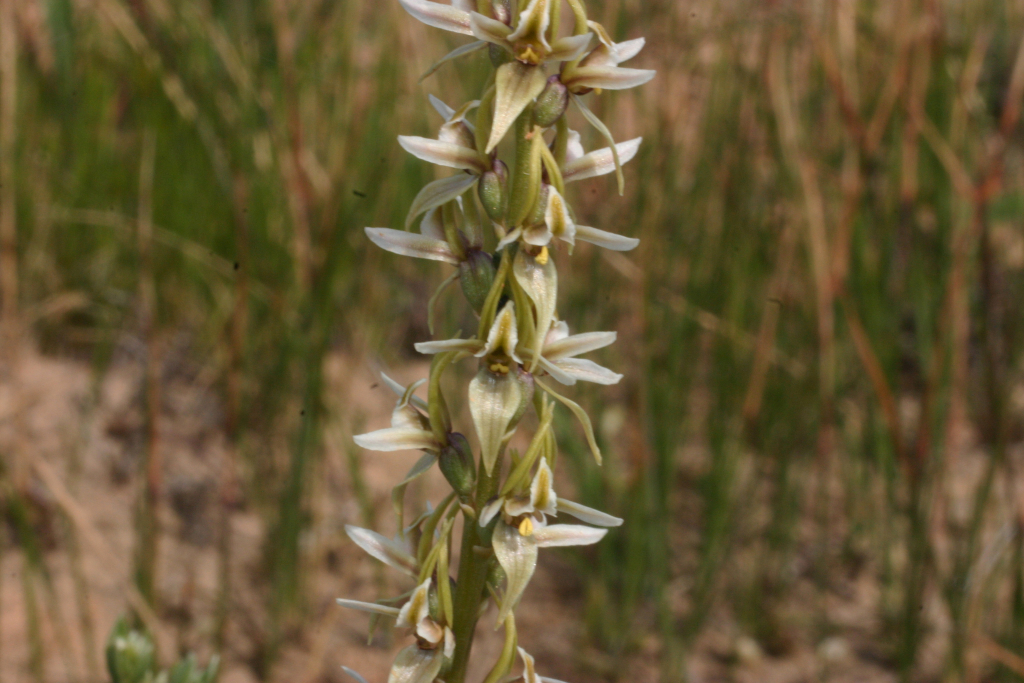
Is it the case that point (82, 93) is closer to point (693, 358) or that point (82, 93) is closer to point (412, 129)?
point (412, 129)

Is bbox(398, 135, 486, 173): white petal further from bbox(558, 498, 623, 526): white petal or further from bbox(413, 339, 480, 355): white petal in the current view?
bbox(558, 498, 623, 526): white petal

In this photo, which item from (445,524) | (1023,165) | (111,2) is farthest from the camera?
(1023,165)

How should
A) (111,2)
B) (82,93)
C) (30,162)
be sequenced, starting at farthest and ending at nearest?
(82,93) < (30,162) < (111,2)

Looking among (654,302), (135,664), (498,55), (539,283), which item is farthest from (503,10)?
(654,302)

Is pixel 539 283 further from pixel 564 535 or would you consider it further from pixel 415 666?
pixel 415 666

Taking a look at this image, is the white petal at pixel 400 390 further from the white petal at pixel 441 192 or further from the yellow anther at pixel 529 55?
the yellow anther at pixel 529 55

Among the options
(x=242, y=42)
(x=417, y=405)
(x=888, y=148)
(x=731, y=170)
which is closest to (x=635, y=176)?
(x=731, y=170)
